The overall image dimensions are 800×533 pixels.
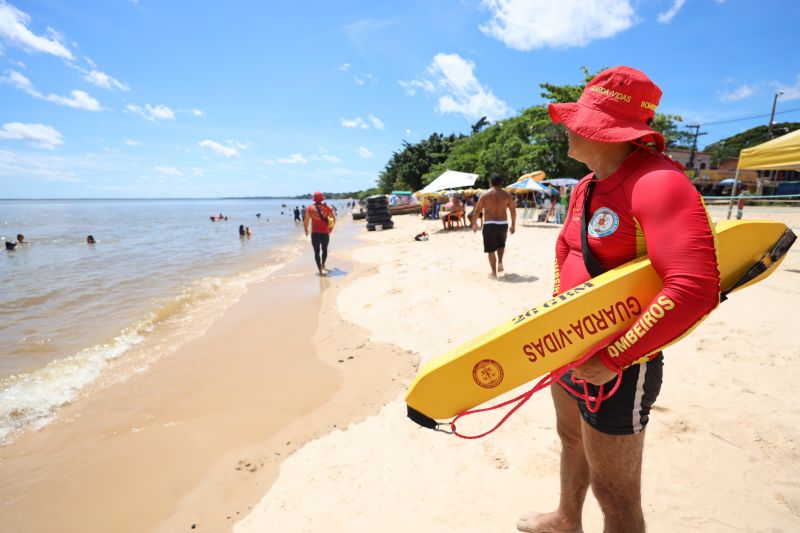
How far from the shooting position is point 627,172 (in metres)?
1.34

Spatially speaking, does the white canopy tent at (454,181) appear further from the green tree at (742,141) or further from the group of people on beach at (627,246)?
the green tree at (742,141)

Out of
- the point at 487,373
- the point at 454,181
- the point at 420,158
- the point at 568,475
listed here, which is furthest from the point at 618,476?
the point at 420,158

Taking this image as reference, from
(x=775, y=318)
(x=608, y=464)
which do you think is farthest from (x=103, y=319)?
(x=775, y=318)

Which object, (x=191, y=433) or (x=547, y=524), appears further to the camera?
(x=191, y=433)

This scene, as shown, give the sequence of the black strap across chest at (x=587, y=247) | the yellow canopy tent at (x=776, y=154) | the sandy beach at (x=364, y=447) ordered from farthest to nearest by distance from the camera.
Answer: the yellow canopy tent at (x=776, y=154), the sandy beach at (x=364, y=447), the black strap across chest at (x=587, y=247)

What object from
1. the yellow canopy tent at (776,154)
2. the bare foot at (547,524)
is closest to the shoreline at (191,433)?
the bare foot at (547,524)

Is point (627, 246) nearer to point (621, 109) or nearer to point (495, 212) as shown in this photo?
point (621, 109)

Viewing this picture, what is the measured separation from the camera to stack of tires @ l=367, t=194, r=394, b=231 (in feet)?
78.7

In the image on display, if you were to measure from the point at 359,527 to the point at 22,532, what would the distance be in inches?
102

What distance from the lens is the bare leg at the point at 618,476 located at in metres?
1.47

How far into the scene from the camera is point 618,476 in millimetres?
1490

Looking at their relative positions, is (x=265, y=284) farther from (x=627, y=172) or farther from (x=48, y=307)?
(x=627, y=172)

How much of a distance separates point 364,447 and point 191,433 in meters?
1.84

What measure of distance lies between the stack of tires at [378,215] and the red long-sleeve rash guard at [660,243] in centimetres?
2277
